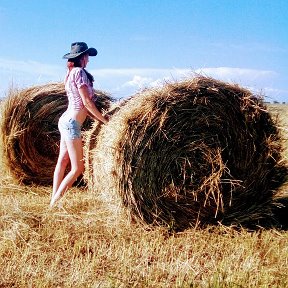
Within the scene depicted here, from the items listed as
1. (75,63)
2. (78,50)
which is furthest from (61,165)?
(78,50)

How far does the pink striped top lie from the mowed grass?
1.17m

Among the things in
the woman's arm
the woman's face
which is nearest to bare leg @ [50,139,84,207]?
the woman's arm

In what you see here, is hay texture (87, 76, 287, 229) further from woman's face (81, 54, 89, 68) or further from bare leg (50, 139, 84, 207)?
woman's face (81, 54, 89, 68)

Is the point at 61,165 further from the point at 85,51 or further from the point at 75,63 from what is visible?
the point at 85,51

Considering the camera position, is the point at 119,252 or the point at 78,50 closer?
the point at 119,252

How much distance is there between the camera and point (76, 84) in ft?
19.3

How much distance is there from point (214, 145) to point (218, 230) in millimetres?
950

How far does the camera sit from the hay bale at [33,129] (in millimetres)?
7582

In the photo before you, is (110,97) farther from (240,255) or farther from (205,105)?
(240,255)

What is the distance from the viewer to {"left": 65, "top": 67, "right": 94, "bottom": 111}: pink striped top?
582 cm

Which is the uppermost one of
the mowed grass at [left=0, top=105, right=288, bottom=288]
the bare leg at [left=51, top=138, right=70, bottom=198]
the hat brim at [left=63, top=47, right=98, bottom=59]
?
the hat brim at [left=63, top=47, right=98, bottom=59]

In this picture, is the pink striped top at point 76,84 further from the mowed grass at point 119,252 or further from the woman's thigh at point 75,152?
the mowed grass at point 119,252

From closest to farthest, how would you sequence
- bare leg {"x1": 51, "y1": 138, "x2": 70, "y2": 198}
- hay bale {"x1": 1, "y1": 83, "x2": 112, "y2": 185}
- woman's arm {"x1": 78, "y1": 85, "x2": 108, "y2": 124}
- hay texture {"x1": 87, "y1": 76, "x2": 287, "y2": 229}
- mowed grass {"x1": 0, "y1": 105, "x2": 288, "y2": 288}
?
mowed grass {"x1": 0, "y1": 105, "x2": 288, "y2": 288}
hay texture {"x1": 87, "y1": 76, "x2": 287, "y2": 229}
woman's arm {"x1": 78, "y1": 85, "x2": 108, "y2": 124}
bare leg {"x1": 51, "y1": 138, "x2": 70, "y2": 198}
hay bale {"x1": 1, "y1": 83, "x2": 112, "y2": 185}

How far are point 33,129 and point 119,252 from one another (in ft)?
12.7
